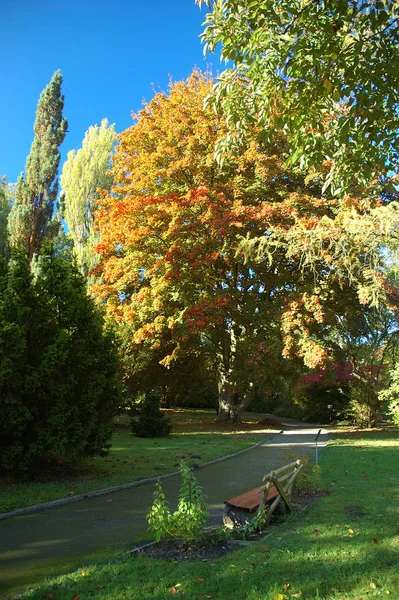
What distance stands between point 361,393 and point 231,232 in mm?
10639

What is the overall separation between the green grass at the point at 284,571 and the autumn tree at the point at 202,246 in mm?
10442

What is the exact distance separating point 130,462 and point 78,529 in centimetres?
487

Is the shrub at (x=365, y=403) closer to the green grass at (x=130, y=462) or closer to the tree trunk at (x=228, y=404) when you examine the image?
the tree trunk at (x=228, y=404)

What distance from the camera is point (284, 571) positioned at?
3.71 metres

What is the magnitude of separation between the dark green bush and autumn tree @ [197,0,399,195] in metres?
12.0

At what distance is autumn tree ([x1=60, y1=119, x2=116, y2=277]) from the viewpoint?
26938 mm

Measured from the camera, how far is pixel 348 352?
70.3 ft

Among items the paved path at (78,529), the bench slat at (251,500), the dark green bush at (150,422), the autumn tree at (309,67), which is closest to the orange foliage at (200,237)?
the dark green bush at (150,422)

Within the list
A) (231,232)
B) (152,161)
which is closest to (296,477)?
(231,232)

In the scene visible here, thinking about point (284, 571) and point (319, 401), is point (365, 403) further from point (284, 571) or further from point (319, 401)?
point (284, 571)

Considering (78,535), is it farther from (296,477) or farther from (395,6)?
(395,6)

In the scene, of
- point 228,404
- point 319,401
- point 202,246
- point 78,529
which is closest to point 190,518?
point 78,529

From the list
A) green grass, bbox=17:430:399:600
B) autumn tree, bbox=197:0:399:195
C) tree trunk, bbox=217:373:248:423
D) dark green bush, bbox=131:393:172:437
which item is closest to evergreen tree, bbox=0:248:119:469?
green grass, bbox=17:430:399:600

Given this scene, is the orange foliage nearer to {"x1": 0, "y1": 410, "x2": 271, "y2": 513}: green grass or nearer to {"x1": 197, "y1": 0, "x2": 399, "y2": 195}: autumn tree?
{"x1": 0, "y1": 410, "x2": 271, "y2": 513}: green grass
